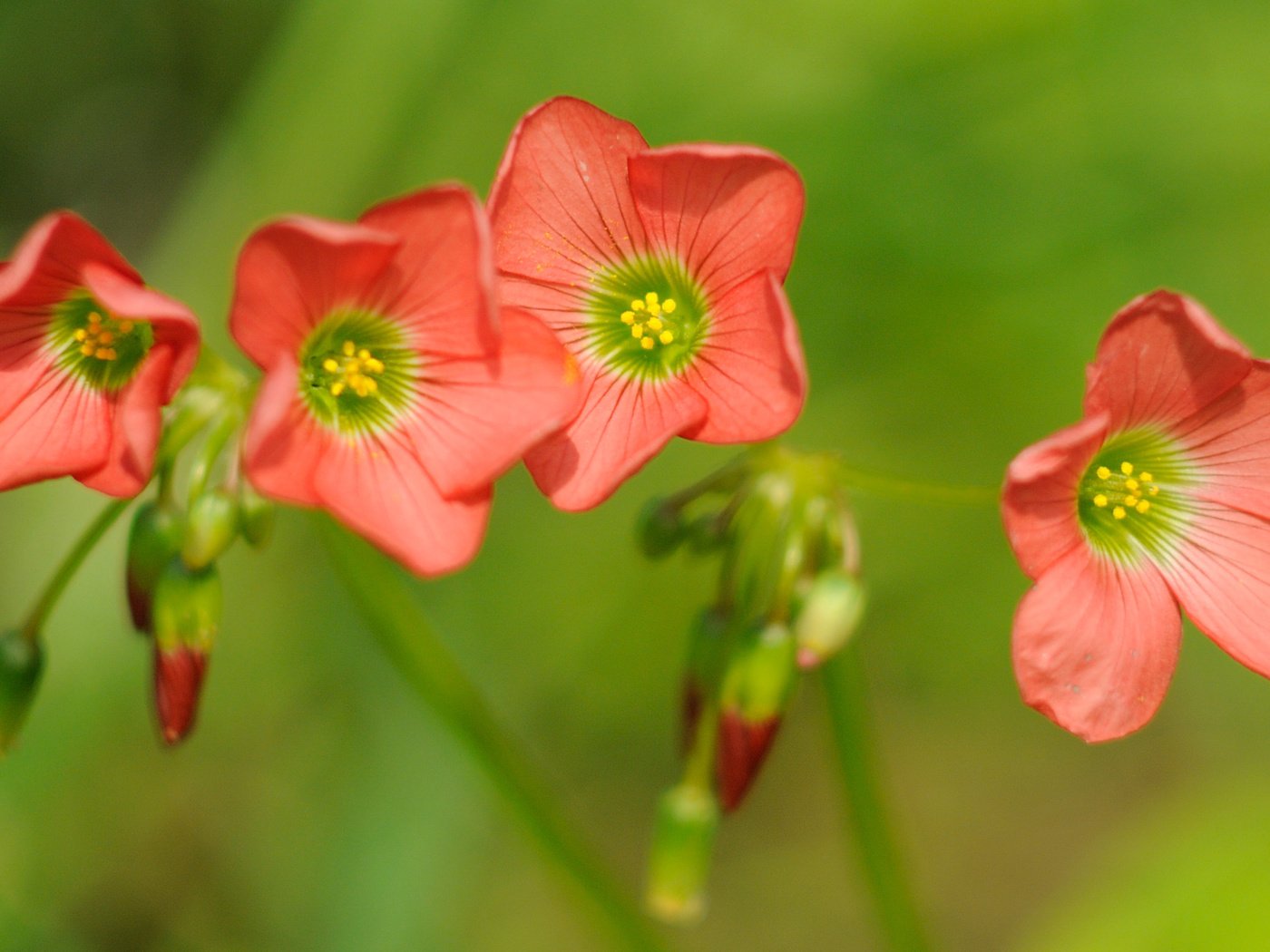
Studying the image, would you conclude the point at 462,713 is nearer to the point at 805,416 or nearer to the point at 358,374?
the point at 358,374

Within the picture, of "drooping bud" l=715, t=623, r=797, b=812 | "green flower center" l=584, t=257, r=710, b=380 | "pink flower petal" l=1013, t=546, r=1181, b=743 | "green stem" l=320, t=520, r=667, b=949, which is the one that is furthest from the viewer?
"green stem" l=320, t=520, r=667, b=949

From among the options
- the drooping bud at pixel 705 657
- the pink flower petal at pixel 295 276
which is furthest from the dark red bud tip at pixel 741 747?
the pink flower petal at pixel 295 276

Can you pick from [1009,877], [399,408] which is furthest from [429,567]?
[1009,877]

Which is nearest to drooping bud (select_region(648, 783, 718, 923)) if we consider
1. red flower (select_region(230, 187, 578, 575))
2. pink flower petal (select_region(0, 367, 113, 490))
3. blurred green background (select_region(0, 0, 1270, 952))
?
red flower (select_region(230, 187, 578, 575))

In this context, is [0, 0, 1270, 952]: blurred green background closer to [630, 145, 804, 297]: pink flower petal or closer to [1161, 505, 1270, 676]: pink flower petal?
[1161, 505, 1270, 676]: pink flower petal

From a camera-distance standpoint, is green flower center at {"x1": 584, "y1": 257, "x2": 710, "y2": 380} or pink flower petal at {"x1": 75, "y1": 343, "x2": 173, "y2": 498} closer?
pink flower petal at {"x1": 75, "y1": 343, "x2": 173, "y2": 498}

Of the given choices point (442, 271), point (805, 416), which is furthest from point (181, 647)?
point (805, 416)
